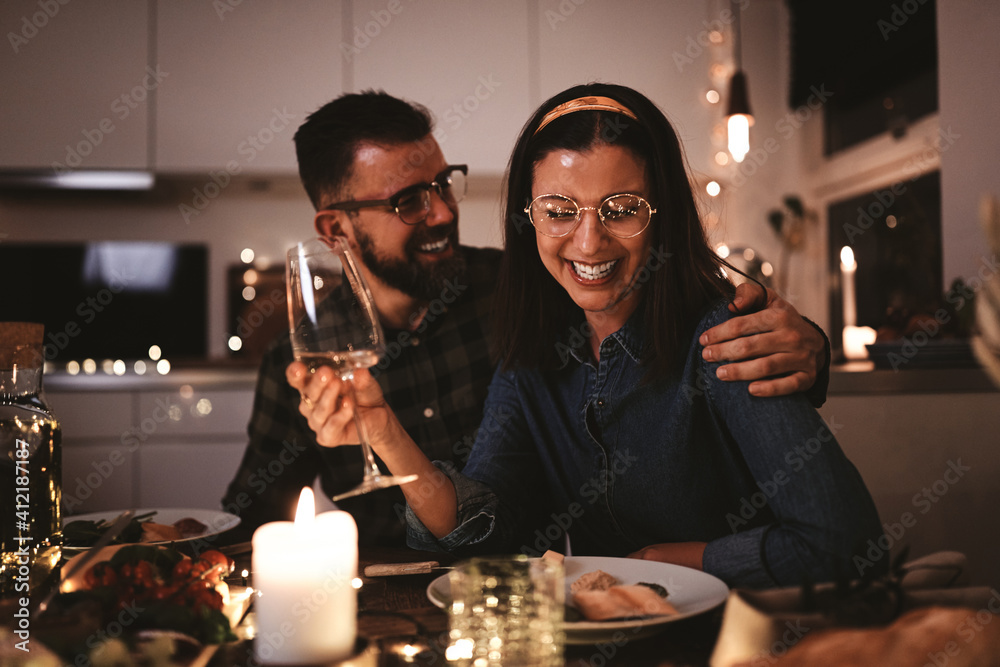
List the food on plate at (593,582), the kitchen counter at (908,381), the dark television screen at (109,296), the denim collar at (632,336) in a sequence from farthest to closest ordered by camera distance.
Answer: the dark television screen at (109,296), the kitchen counter at (908,381), the denim collar at (632,336), the food on plate at (593,582)

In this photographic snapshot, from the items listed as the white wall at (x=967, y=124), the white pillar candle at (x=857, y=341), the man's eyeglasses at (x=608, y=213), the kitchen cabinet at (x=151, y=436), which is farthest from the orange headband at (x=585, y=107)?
the kitchen cabinet at (x=151, y=436)

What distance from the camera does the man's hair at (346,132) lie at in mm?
1747

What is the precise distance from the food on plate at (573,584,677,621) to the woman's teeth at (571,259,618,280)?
0.55m

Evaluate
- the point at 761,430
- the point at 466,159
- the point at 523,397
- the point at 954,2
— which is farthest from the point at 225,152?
the point at 761,430

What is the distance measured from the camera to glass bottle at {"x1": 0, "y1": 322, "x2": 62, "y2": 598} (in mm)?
855

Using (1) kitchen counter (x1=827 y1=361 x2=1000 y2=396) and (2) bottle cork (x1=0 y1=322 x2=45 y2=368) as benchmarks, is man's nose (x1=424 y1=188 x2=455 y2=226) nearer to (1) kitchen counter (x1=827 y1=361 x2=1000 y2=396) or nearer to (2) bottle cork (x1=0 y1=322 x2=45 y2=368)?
(2) bottle cork (x1=0 y1=322 x2=45 y2=368)

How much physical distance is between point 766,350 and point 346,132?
1.19 meters

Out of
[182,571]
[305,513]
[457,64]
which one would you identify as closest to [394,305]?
[182,571]

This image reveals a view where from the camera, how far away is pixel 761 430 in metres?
0.95

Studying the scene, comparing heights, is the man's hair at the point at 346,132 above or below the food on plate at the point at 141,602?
above

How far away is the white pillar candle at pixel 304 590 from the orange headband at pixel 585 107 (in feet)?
2.49

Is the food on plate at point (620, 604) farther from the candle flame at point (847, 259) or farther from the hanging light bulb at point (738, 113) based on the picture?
the candle flame at point (847, 259)

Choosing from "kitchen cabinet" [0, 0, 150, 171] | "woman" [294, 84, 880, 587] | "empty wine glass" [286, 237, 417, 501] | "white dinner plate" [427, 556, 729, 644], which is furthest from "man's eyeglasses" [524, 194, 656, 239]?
"kitchen cabinet" [0, 0, 150, 171]

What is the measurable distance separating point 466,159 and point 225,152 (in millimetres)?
1064
